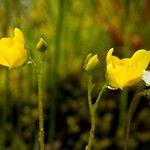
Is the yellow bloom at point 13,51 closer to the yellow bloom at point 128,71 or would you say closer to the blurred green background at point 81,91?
the yellow bloom at point 128,71

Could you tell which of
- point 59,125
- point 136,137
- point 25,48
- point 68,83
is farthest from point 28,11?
point 25,48

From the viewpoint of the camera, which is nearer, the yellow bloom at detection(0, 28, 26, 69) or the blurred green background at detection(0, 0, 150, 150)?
the yellow bloom at detection(0, 28, 26, 69)

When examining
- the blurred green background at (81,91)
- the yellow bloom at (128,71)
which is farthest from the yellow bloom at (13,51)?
the blurred green background at (81,91)

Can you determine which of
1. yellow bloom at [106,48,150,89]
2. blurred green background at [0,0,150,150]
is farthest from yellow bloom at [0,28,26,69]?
blurred green background at [0,0,150,150]

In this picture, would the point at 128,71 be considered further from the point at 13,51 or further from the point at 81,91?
the point at 81,91

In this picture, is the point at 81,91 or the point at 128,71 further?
the point at 81,91

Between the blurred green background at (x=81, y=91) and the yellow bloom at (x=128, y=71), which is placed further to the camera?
the blurred green background at (x=81, y=91)

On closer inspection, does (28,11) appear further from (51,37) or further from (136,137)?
(136,137)

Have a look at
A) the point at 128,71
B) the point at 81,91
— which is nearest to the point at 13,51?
the point at 128,71

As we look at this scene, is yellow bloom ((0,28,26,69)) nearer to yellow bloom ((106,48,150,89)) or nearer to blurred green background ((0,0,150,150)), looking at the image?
yellow bloom ((106,48,150,89))
